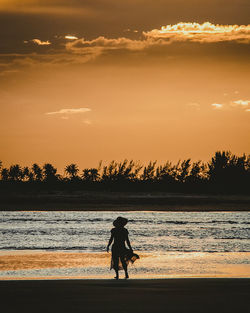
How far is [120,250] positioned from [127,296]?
485 centimetres

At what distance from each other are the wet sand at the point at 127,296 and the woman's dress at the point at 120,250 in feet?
4.12

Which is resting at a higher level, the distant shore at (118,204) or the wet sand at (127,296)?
the distant shore at (118,204)

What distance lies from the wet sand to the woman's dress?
1255 mm

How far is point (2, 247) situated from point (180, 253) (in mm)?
9809

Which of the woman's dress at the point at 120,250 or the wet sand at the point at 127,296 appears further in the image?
the woman's dress at the point at 120,250

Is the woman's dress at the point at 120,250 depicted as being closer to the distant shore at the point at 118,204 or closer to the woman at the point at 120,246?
the woman at the point at 120,246

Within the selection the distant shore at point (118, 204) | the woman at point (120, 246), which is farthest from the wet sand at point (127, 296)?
the distant shore at point (118, 204)

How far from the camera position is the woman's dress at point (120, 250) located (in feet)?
63.8

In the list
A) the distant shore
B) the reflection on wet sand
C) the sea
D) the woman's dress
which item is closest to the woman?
the woman's dress

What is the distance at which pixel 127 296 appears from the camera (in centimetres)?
1470

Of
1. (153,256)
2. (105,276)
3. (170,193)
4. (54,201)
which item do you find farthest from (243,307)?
(170,193)

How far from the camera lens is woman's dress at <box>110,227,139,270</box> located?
19453mm

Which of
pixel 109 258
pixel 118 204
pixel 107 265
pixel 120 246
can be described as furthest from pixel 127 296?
pixel 118 204

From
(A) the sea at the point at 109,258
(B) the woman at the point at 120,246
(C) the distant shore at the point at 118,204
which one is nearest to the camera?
(B) the woman at the point at 120,246
